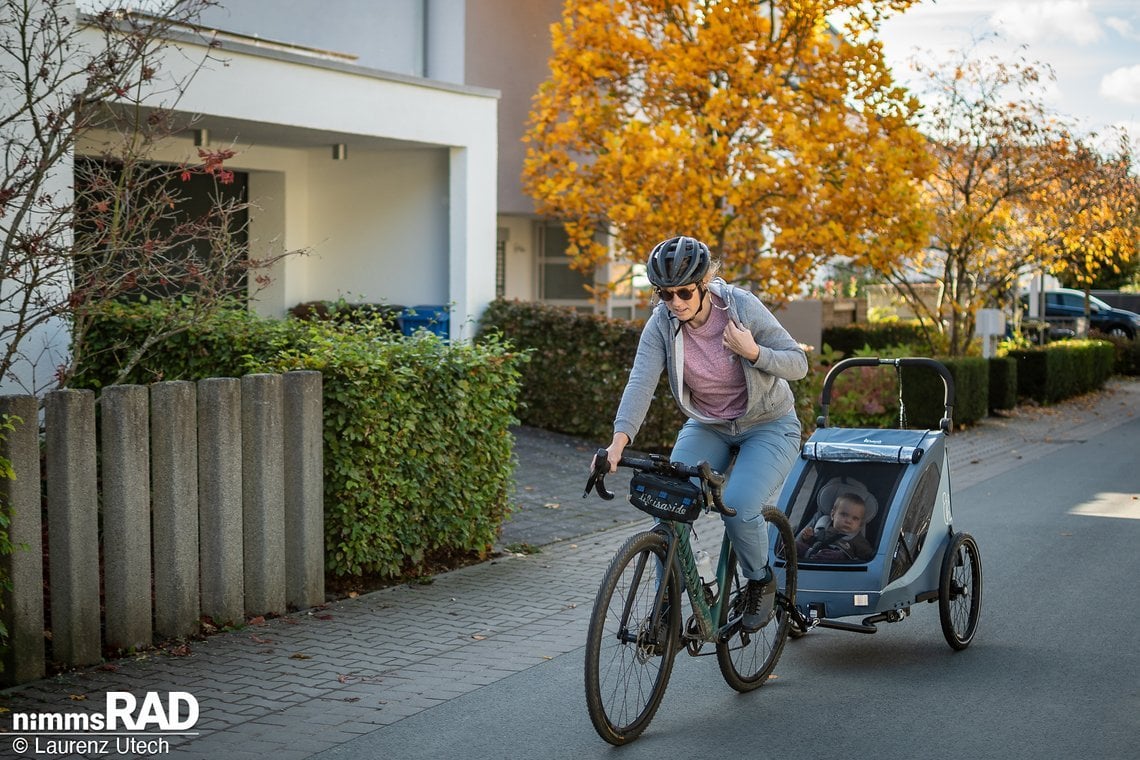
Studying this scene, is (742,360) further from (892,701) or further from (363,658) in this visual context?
(363,658)

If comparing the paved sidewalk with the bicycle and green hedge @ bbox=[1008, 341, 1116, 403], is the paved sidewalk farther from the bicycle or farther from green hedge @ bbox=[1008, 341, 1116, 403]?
green hedge @ bbox=[1008, 341, 1116, 403]

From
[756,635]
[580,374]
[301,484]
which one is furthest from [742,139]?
[756,635]

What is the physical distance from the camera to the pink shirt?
5727 mm

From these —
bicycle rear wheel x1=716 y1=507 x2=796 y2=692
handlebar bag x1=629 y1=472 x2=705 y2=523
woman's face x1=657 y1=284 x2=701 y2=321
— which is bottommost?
bicycle rear wheel x1=716 y1=507 x2=796 y2=692

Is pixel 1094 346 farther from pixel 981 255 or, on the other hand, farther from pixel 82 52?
pixel 82 52

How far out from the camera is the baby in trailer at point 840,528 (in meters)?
6.42

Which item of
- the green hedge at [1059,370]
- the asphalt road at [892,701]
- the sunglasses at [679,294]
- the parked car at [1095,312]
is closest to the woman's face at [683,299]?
the sunglasses at [679,294]

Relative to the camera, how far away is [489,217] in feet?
52.1

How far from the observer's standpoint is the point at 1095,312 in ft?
134

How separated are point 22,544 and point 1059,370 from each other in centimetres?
1966

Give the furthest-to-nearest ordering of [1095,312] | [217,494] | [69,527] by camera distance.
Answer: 1. [1095,312]
2. [217,494]
3. [69,527]

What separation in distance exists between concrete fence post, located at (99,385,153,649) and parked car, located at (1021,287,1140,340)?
36368mm

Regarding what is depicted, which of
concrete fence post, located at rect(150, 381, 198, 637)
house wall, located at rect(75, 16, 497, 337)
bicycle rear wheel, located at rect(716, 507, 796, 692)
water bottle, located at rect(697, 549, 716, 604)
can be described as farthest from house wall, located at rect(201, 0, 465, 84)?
water bottle, located at rect(697, 549, 716, 604)

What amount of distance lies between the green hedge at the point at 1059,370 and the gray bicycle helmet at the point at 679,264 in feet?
54.4
